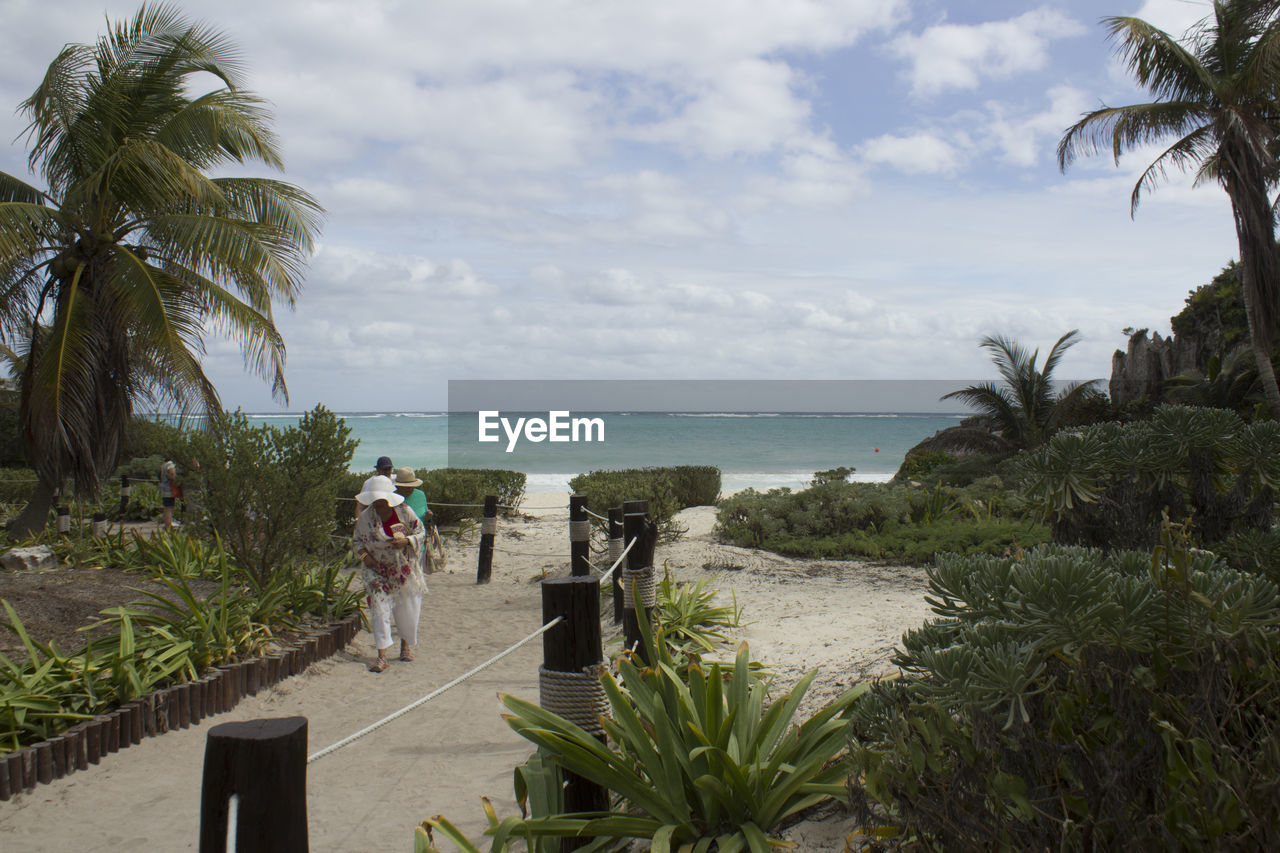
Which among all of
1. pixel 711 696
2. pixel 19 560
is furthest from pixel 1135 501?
pixel 19 560

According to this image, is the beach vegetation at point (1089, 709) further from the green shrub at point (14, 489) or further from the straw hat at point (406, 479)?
the green shrub at point (14, 489)

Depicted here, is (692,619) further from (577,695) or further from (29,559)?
(29,559)

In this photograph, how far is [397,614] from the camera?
6.41m

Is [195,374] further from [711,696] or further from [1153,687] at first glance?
[1153,687]

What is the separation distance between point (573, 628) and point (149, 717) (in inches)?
132

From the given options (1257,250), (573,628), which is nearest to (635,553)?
(573,628)

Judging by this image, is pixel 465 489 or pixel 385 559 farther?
pixel 465 489

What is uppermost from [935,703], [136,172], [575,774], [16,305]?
[136,172]

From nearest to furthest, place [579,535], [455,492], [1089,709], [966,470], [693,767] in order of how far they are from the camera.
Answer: [1089,709], [693,767], [579,535], [455,492], [966,470]

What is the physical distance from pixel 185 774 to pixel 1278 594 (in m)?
4.63

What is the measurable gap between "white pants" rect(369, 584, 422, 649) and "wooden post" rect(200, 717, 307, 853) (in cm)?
483

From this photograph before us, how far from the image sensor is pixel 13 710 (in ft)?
13.4

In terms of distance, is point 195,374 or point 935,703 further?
point 195,374

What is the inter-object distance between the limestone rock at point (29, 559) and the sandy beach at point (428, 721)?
162 inches
